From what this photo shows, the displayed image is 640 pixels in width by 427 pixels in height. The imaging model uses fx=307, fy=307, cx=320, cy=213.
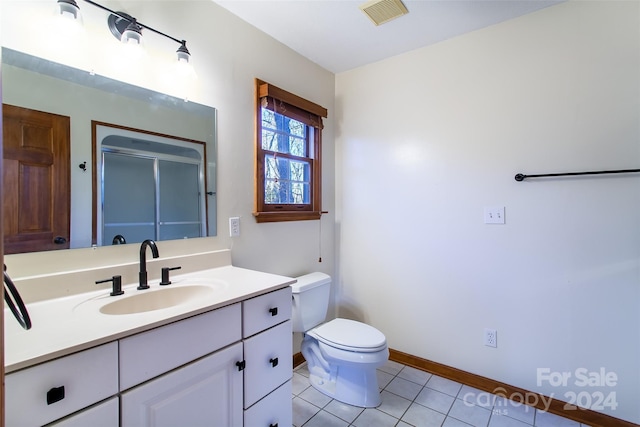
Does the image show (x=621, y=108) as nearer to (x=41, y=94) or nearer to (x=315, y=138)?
(x=315, y=138)

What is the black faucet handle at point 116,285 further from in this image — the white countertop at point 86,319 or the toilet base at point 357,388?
the toilet base at point 357,388

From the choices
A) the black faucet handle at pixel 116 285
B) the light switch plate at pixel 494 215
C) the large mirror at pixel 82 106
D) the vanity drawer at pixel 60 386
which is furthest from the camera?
the light switch plate at pixel 494 215

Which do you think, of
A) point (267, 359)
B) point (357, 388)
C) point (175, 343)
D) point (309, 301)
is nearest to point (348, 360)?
point (357, 388)

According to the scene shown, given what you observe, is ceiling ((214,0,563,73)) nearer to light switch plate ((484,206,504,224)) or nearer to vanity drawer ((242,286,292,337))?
light switch plate ((484,206,504,224))

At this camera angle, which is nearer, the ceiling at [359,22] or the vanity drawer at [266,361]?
the vanity drawer at [266,361]

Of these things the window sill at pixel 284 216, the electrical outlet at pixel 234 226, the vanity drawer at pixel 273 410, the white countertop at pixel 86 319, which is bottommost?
the vanity drawer at pixel 273 410

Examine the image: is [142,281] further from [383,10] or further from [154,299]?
[383,10]

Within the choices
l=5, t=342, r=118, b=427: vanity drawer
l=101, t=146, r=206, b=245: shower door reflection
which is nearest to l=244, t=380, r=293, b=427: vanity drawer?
l=5, t=342, r=118, b=427: vanity drawer

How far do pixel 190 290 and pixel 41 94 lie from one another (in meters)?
0.93

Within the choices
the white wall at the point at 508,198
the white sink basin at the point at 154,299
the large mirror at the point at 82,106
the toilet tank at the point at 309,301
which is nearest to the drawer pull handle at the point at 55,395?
the white sink basin at the point at 154,299

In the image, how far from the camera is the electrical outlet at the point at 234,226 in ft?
5.76

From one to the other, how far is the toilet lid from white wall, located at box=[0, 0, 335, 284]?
0.47 meters

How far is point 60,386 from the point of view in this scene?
0.76 meters

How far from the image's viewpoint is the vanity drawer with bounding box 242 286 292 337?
4.00 feet
